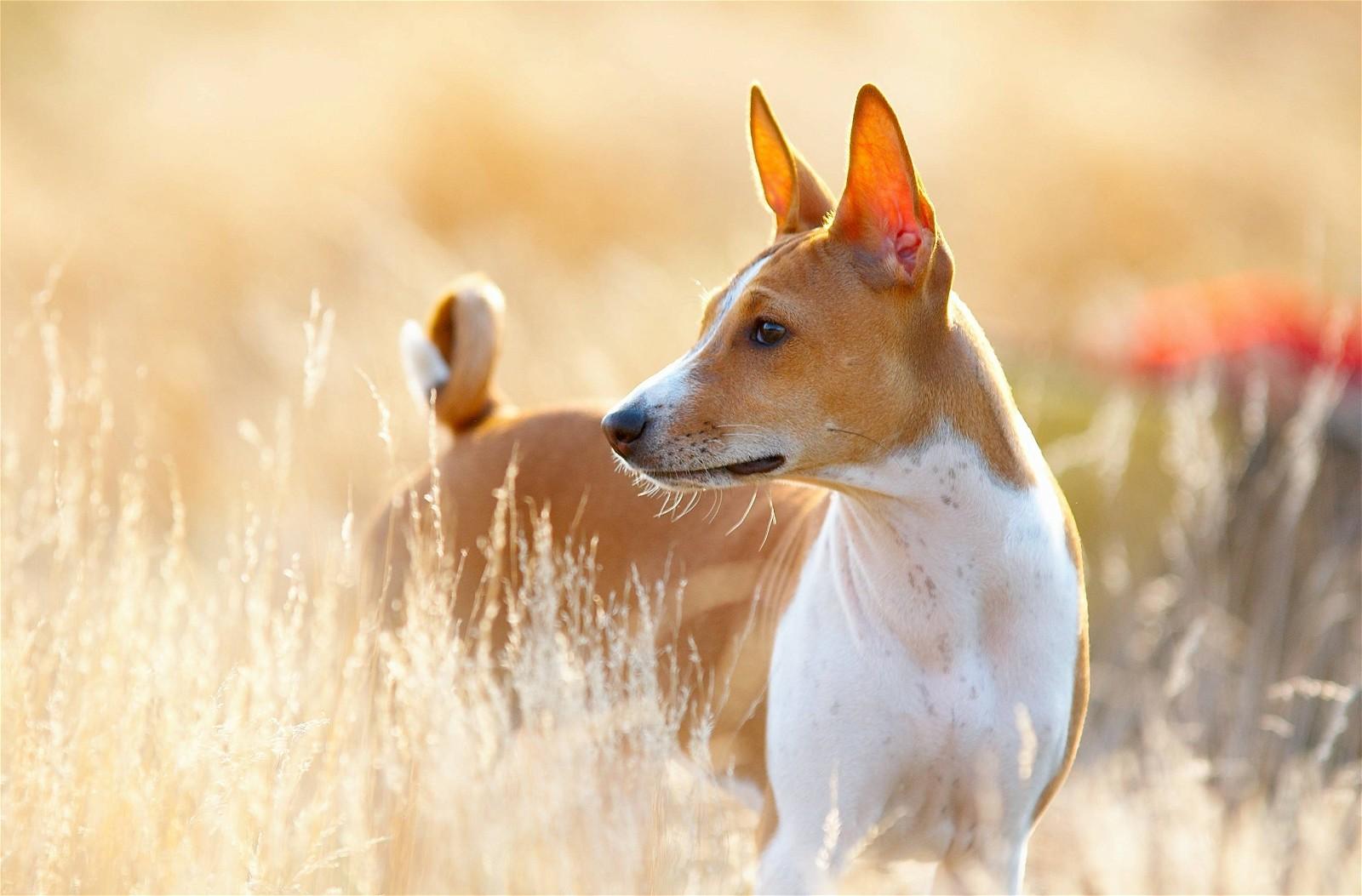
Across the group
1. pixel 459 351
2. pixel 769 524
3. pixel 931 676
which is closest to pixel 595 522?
pixel 769 524

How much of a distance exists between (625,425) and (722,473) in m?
0.20

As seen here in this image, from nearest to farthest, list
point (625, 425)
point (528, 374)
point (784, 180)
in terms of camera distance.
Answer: point (625, 425), point (784, 180), point (528, 374)

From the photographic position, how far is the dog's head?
2711mm

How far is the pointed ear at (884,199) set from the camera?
8.79 ft

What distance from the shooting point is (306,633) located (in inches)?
162

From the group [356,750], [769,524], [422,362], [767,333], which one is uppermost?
[422,362]

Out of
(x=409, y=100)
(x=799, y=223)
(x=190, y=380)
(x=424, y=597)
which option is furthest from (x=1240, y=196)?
(x=424, y=597)

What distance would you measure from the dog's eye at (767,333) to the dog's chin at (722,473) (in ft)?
0.75

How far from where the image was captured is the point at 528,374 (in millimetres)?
6633

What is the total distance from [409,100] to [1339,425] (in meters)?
6.66

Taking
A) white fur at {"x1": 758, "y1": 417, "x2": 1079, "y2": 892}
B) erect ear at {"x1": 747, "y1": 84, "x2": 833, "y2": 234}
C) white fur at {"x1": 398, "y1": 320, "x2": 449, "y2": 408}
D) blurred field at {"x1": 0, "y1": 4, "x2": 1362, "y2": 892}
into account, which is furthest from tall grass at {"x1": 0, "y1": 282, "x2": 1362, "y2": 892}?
erect ear at {"x1": 747, "y1": 84, "x2": 833, "y2": 234}

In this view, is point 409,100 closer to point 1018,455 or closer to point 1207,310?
point 1207,310

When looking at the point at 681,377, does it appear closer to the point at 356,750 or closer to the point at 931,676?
the point at 931,676

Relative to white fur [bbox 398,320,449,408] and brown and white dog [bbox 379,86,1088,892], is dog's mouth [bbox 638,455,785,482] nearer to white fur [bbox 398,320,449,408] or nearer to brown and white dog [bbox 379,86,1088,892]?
brown and white dog [bbox 379,86,1088,892]
